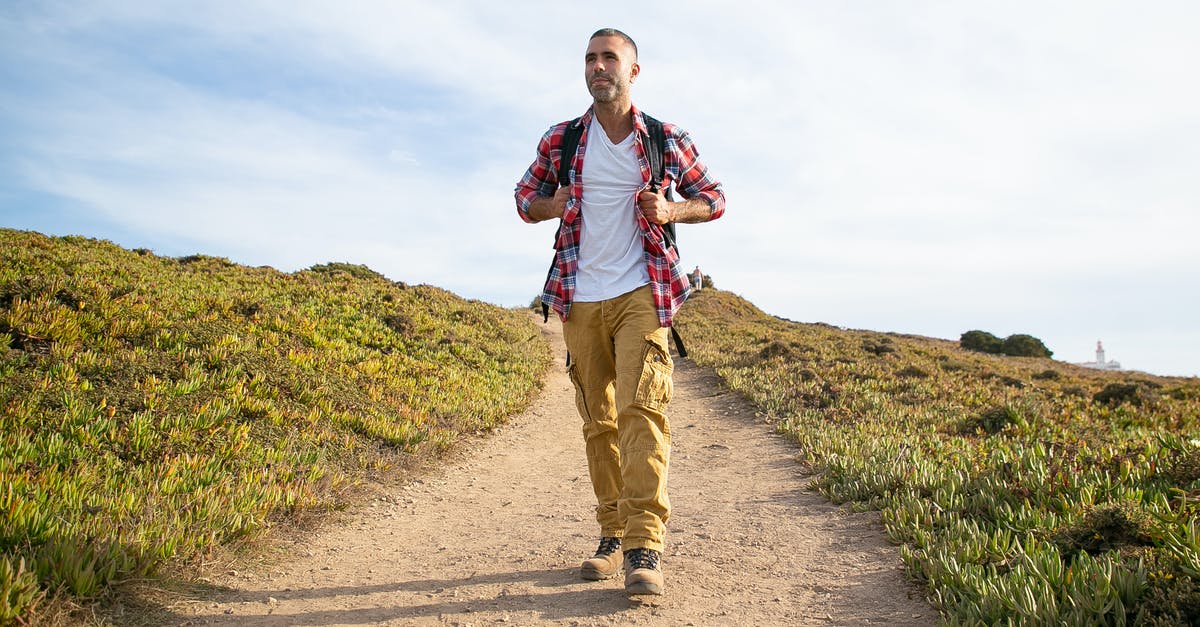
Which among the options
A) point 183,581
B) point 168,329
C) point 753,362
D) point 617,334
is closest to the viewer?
point 183,581

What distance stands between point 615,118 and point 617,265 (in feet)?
2.56

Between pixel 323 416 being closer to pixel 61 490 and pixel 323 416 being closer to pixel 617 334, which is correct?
pixel 61 490

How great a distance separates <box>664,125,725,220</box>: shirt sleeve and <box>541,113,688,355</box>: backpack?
53 millimetres

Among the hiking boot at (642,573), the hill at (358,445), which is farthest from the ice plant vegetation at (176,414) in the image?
the hiking boot at (642,573)

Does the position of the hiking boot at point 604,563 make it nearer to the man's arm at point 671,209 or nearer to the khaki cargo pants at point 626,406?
the khaki cargo pants at point 626,406

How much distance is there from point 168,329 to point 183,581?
15.8 feet

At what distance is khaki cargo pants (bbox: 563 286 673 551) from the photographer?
342 centimetres

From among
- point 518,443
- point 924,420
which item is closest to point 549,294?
point 518,443

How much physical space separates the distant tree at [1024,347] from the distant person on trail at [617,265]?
35.7 m

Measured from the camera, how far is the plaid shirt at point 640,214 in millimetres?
3668

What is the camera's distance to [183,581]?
3.47 metres

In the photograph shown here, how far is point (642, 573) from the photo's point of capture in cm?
333

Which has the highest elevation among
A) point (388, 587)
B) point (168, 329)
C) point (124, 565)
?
point (168, 329)

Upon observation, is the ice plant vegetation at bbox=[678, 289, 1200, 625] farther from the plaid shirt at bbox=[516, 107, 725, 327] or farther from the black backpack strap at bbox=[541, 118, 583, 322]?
the black backpack strap at bbox=[541, 118, 583, 322]
